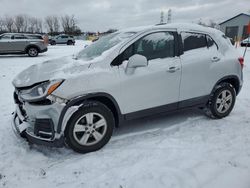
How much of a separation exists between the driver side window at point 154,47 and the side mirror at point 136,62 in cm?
18

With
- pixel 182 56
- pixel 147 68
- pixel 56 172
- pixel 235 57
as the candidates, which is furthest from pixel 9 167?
pixel 235 57

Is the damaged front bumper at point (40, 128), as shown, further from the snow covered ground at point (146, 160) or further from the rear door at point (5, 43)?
the rear door at point (5, 43)

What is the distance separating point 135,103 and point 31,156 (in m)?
1.66

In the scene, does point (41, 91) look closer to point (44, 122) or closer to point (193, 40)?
point (44, 122)

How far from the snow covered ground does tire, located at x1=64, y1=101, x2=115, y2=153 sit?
15cm

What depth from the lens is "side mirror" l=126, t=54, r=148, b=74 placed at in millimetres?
3508

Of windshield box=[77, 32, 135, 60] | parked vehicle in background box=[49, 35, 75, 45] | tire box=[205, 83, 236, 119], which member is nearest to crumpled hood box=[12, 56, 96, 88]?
windshield box=[77, 32, 135, 60]

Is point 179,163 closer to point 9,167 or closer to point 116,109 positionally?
point 116,109

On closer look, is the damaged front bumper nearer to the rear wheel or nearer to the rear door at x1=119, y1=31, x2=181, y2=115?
the rear door at x1=119, y1=31, x2=181, y2=115

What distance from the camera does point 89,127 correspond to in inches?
135

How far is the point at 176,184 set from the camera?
9.19 feet

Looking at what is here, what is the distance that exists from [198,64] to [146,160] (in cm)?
193

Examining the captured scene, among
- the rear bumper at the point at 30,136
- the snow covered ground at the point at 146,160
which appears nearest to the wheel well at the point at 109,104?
the snow covered ground at the point at 146,160

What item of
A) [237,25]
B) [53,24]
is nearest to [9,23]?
[53,24]
